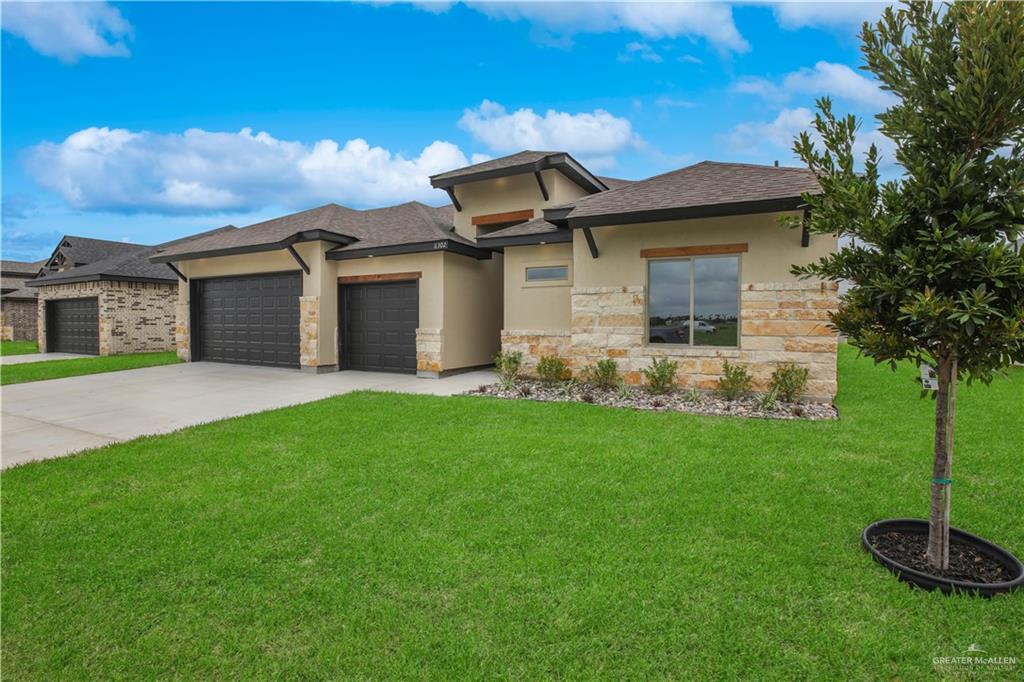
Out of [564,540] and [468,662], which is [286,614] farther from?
[564,540]

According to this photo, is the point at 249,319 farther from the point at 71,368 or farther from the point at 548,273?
the point at 548,273

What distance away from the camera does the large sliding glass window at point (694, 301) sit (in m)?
9.07

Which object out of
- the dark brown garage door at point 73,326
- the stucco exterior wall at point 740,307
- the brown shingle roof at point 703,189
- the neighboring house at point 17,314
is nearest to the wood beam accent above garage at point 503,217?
the brown shingle roof at point 703,189

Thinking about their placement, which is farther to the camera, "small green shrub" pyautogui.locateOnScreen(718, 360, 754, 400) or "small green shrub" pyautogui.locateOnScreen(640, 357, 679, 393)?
"small green shrub" pyautogui.locateOnScreen(640, 357, 679, 393)

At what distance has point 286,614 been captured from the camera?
2.73 metres

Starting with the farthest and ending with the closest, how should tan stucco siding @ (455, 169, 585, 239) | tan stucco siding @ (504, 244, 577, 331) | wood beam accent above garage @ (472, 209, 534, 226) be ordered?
wood beam accent above garage @ (472, 209, 534, 226) < tan stucco siding @ (455, 169, 585, 239) < tan stucco siding @ (504, 244, 577, 331)

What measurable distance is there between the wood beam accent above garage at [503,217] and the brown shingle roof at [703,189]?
132 inches

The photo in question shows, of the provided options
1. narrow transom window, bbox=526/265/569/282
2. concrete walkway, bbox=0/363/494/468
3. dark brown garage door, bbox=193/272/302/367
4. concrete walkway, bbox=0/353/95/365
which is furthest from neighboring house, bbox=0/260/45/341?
narrow transom window, bbox=526/265/569/282

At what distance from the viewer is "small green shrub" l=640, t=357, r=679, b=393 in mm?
9141

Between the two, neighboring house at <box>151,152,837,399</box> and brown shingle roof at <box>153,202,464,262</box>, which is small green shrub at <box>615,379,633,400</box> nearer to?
neighboring house at <box>151,152,837,399</box>

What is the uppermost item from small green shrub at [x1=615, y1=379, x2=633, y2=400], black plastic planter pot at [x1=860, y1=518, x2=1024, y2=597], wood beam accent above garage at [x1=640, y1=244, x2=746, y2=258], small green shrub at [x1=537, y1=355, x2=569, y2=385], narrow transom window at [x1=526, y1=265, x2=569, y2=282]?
wood beam accent above garage at [x1=640, y1=244, x2=746, y2=258]

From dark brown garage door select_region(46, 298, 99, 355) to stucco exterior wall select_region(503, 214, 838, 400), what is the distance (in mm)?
19642

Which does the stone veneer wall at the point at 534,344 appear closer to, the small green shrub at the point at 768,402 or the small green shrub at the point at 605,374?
the small green shrub at the point at 605,374

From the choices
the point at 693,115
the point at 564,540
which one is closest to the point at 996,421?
the point at 564,540
